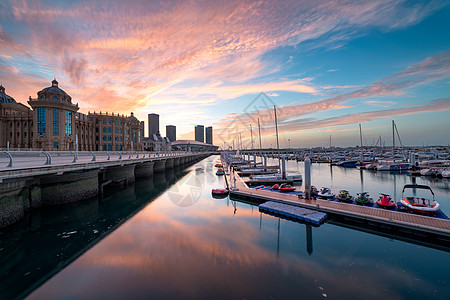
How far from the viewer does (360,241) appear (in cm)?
1664

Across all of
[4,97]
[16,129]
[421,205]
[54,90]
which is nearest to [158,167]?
[54,90]

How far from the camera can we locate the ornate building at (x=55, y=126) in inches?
2288

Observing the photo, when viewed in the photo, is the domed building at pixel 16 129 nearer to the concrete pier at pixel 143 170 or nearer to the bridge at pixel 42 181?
the concrete pier at pixel 143 170

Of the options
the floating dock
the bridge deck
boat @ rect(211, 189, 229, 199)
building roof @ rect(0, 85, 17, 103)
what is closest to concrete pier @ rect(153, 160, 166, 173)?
boat @ rect(211, 189, 229, 199)

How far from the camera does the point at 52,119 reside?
194 ft

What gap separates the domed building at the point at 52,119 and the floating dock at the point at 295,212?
216 ft

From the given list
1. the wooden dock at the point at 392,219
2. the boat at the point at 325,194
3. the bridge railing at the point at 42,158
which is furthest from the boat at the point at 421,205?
the bridge railing at the point at 42,158

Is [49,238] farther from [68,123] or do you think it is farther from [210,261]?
[68,123]

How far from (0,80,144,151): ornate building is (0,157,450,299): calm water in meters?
41.2

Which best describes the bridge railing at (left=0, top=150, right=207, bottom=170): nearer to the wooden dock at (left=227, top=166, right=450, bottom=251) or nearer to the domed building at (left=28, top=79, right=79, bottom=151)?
the wooden dock at (left=227, top=166, right=450, bottom=251)

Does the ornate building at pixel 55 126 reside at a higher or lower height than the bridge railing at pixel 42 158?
higher

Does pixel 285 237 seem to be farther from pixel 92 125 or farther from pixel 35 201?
pixel 92 125

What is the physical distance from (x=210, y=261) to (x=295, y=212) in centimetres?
1127

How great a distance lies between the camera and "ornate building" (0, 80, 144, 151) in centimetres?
5812
